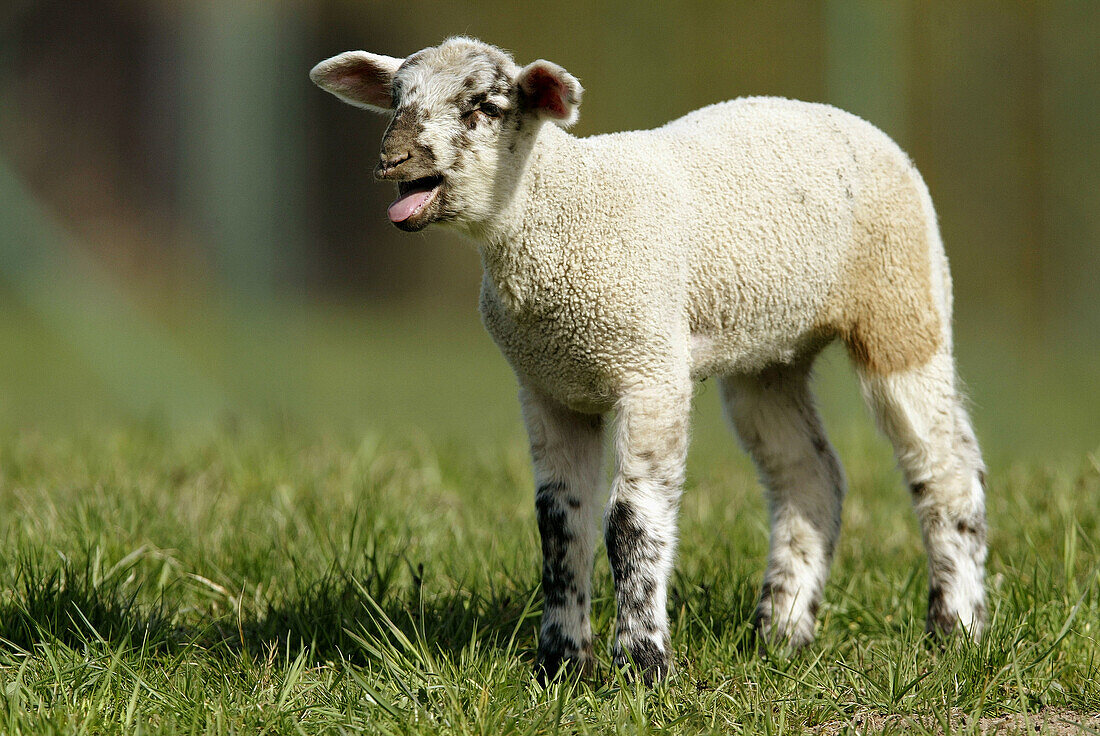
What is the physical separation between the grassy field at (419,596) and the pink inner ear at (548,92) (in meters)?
1.17

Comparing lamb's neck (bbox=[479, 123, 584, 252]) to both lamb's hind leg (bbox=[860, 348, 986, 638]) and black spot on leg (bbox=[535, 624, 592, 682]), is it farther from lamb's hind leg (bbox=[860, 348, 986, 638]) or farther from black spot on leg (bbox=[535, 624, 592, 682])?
lamb's hind leg (bbox=[860, 348, 986, 638])

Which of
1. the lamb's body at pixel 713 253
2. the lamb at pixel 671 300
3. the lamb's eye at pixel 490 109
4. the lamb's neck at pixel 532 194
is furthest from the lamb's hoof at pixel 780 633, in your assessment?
the lamb's eye at pixel 490 109

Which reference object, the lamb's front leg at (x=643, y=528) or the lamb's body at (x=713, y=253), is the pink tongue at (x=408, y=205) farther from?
the lamb's front leg at (x=643, y=528)

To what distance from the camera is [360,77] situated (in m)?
3.36

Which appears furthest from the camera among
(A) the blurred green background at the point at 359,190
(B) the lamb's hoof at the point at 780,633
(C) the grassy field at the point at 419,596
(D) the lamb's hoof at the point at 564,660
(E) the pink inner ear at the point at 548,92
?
(A) the blurred green background at the point at 359,190

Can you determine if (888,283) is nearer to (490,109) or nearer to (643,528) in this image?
(643,528)

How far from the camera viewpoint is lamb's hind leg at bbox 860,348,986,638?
3639 mm

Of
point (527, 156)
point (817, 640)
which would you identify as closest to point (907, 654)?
point (817, 640)

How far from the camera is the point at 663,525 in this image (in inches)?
122

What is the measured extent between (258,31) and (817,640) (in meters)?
5.57

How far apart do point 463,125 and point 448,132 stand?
0.04 metres

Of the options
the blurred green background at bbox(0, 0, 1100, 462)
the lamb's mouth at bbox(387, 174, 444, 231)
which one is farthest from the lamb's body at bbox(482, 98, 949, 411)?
the blurred green background at bbox(0, 0, 1100, 462)

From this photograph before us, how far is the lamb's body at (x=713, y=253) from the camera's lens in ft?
10.1

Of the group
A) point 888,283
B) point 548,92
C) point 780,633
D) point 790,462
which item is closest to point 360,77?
point 548,92
